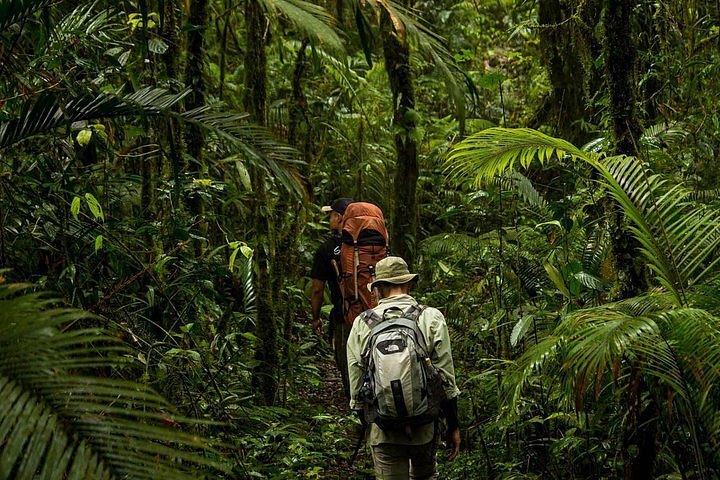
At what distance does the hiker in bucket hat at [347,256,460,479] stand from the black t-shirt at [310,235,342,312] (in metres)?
2.08

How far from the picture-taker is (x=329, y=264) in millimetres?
6379

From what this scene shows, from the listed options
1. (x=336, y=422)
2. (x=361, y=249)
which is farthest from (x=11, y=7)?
(x=336, y=422)

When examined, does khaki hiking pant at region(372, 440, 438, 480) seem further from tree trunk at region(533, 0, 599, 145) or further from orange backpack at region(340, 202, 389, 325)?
tree trunk at region(533, 0, 599, 145)

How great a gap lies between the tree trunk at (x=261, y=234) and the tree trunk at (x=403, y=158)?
6.33 ft

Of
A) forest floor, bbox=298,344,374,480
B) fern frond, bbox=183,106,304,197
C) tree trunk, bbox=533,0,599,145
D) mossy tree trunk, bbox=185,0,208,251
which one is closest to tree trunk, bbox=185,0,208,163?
mossy tree trunk, bbox=185,0,208,251

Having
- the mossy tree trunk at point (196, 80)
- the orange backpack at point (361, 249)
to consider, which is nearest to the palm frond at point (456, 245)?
the orange backpack at point (361, 249)

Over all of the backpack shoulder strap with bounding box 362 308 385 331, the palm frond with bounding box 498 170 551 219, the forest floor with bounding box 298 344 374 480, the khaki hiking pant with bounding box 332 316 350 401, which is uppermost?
the palm frond with bounding box 498 170 551 219

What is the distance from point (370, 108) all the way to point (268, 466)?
7.08 meters

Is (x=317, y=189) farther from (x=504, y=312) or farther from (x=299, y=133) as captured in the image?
(x=504, y=312)

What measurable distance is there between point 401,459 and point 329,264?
2.54m

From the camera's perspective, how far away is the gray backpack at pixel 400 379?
372 centimetres

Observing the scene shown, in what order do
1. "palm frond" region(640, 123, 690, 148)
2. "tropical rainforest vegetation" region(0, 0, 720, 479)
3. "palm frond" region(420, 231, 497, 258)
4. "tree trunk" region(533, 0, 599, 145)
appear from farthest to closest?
"tree trunk" region(533, 0, 599, 145), "palm frond" region(420, 231, 497, 258), "palm frond" region(640, 123, 690, 148), "tropical rainforest vegetation" region(0, 0, 720, 479)

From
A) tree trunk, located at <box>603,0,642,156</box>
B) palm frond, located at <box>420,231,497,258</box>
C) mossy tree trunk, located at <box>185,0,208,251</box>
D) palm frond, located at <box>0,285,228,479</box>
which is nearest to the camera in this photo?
palm frond, located at <box>0,285,228,479</box>

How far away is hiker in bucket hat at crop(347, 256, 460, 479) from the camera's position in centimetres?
394
